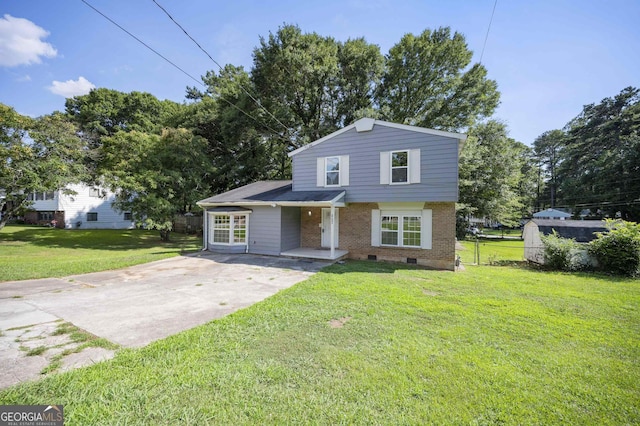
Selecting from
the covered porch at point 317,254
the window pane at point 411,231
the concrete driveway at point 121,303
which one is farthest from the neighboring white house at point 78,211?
the window pane at point 411,231

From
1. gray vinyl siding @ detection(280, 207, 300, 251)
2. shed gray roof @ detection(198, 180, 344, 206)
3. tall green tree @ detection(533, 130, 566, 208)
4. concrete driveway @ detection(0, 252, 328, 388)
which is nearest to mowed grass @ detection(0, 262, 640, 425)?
concrete driveway @ detection(0, 252, 328, 388)

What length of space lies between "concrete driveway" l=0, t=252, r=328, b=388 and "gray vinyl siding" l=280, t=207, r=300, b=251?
8.27 ft

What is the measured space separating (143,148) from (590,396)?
21.0 metres

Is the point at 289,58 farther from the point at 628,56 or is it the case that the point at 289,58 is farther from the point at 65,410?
the point at 65,410

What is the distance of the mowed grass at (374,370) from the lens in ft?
8.24

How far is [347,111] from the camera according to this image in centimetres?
2117

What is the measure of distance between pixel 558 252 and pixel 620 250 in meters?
1.72

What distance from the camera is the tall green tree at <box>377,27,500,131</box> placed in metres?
19.8

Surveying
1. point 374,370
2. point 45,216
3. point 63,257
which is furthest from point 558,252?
point 45,216

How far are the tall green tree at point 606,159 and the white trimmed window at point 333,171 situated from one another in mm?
32153

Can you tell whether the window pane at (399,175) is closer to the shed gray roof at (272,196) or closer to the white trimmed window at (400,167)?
the white trimmed window at (400,167)

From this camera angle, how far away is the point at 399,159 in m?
10.5

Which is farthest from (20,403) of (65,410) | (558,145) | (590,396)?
(558,145)

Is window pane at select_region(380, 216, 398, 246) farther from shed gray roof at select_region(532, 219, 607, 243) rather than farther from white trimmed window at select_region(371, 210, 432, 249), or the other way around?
shed gray roof at select_region(532, 219, 607, 243)
